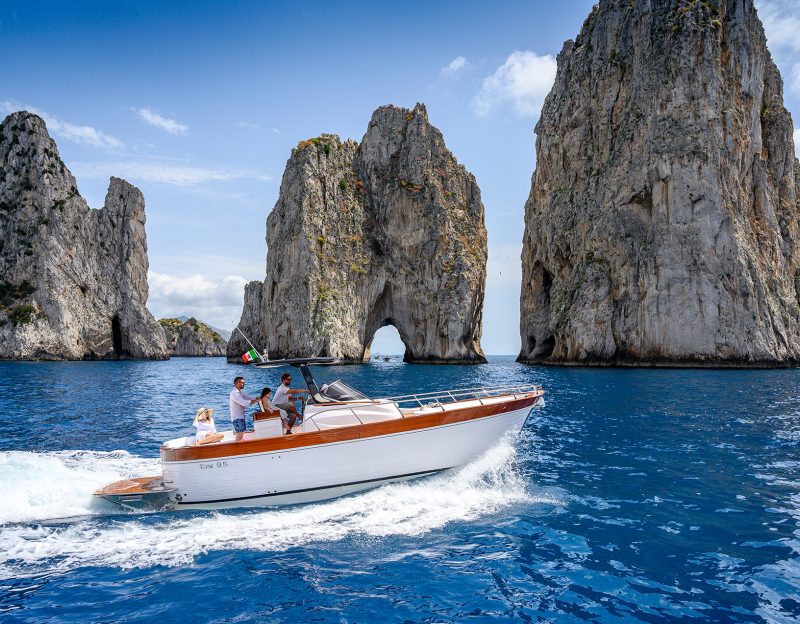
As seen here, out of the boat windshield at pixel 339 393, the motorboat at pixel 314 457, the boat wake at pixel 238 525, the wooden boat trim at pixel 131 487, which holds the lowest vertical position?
the boat wake at pixel 238 525

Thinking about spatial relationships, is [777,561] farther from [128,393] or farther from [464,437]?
[128,393]

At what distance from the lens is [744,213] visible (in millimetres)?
55531

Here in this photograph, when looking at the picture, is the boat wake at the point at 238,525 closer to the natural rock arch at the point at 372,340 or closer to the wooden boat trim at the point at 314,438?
the wooden boat trim at the point at 314,438

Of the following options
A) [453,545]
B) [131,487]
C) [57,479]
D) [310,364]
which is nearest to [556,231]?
[310,364]

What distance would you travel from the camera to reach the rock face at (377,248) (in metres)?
68.5

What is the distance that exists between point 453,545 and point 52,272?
280 feet

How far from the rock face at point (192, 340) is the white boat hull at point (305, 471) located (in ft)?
437

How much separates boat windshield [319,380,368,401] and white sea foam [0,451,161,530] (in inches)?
184

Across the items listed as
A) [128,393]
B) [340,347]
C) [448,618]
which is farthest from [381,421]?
[340,347]

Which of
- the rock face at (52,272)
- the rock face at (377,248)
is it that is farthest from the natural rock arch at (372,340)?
the rock face at (52,272)

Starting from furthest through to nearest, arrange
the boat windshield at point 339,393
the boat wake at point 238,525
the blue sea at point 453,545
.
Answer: the boat windshield at point 339,393 → the boat wake at point 238,525 → the blue sea at point 453,545

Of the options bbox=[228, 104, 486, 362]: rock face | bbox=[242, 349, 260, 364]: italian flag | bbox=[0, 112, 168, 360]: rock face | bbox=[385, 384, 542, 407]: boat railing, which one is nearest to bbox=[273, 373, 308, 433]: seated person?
bbox=[242, 349, 260, 364]: italian flag

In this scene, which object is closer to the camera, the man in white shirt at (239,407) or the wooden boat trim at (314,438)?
the wooden boat trim at (314,438)

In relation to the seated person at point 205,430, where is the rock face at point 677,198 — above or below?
above
